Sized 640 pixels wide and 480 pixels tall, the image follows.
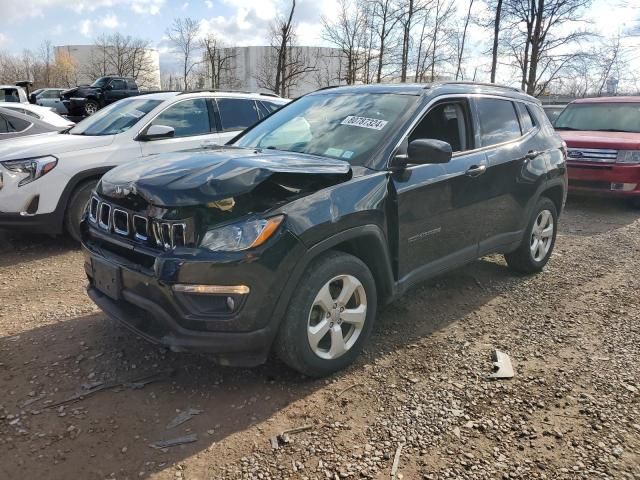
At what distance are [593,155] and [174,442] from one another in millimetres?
8135

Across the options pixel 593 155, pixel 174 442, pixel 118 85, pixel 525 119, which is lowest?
pixel 174 442

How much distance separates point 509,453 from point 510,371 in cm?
84

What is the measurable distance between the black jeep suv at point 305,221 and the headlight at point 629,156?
491cm

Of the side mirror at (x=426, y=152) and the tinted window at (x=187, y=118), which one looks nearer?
the side mirror at (x=426, y=152)

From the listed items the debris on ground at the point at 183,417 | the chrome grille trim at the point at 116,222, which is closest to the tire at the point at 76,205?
the chrome grille trim at the point at 116,222

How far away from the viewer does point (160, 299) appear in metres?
2.71

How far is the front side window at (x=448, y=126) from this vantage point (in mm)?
3740

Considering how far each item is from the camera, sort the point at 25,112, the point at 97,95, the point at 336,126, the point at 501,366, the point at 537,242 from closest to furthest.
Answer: the point at 501,366 < the point at 336,126 < the point at 537,242 < the point at 25,112 < the point at 97,95

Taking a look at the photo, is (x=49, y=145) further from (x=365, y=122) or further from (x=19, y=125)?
(x=365, y=122)

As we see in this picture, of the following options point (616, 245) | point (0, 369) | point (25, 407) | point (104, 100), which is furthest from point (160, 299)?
point (104, 100)

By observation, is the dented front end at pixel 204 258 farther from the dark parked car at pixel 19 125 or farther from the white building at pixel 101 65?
the white building at pixel 101 65

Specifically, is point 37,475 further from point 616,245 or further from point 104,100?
point 104,100

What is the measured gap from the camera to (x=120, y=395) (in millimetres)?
2984

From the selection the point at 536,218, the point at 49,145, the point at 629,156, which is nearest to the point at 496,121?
the point at 536,218
